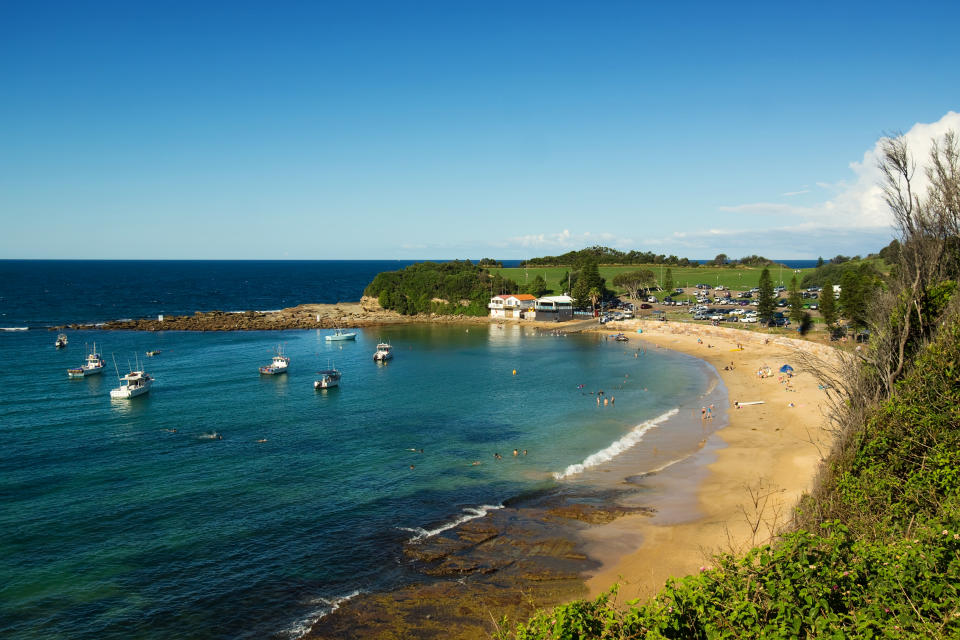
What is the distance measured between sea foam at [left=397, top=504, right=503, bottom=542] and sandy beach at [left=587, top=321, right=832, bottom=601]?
19.8 feet

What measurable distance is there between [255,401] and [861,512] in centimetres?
5149

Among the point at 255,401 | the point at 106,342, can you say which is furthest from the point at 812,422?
the point at 106,342

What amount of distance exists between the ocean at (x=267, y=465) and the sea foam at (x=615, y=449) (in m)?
0.22

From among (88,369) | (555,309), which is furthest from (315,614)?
(555,309)

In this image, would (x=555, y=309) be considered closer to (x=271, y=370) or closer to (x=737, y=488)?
(x=271, y=370)

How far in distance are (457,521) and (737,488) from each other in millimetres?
16821

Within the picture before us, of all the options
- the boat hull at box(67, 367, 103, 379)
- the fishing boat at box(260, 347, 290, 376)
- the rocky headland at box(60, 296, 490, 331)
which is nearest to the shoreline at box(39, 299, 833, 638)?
the fishing boat at box(260, 347, 290, 376)

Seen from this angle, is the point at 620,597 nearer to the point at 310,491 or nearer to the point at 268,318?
the point at 310,491

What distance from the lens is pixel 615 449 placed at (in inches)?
1625

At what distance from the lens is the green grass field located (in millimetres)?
161875

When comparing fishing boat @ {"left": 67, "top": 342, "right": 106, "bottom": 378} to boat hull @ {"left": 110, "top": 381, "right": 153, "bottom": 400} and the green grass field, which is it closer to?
boat hull @ {"left": 110, "top": 381, "right": 153, "bottom": 400}

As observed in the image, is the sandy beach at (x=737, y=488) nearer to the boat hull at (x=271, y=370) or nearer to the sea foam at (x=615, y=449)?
the sea foam at (x=615, y=449)

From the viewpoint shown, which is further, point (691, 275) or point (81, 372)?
point (691, 275)

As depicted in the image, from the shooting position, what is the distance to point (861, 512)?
16.3 meters
